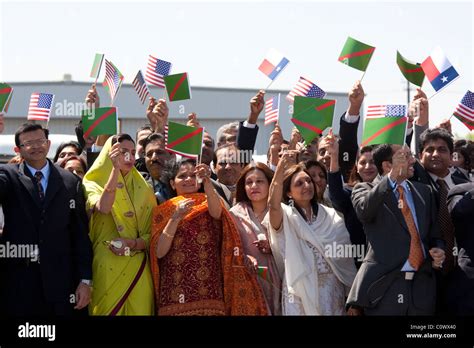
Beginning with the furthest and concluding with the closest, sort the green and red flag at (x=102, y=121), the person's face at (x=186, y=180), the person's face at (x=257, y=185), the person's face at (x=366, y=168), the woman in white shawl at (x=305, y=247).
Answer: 1. the person's face at (x=366, y=168)
2. the green and red flag at (x=102, y=121)
3. the person's face at (x=257, y=185)
4. the person's face at (x=186, y=180)
5. the woman in white shawl at (x=305, y=247)

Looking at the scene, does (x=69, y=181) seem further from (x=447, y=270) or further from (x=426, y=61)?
(x=426, y=61)

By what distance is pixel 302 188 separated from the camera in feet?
24.0

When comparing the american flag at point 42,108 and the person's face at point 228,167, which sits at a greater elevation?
the american flag at point 42,108

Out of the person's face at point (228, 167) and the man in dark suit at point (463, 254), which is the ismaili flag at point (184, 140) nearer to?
the person's face at point (228, 167)

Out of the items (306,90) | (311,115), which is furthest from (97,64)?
(311,115)

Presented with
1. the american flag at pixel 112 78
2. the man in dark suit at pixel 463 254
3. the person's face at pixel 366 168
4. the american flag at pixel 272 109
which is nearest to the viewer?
the man in dark suit at pixel 463 254

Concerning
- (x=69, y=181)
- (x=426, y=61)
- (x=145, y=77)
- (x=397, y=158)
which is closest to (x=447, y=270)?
(x=397, y=158)

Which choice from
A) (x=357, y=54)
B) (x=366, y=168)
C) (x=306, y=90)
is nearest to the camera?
(x=366, y=168)

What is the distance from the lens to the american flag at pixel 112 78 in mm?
8641

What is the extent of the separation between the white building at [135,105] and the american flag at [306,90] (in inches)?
632

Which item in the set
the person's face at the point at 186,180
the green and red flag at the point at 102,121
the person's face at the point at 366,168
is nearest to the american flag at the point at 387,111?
the person's face at the point at 366,168

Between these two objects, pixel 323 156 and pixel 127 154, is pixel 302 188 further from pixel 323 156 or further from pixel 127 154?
pixel 127 154

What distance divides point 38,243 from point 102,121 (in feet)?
4.25

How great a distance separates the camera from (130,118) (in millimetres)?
30828
